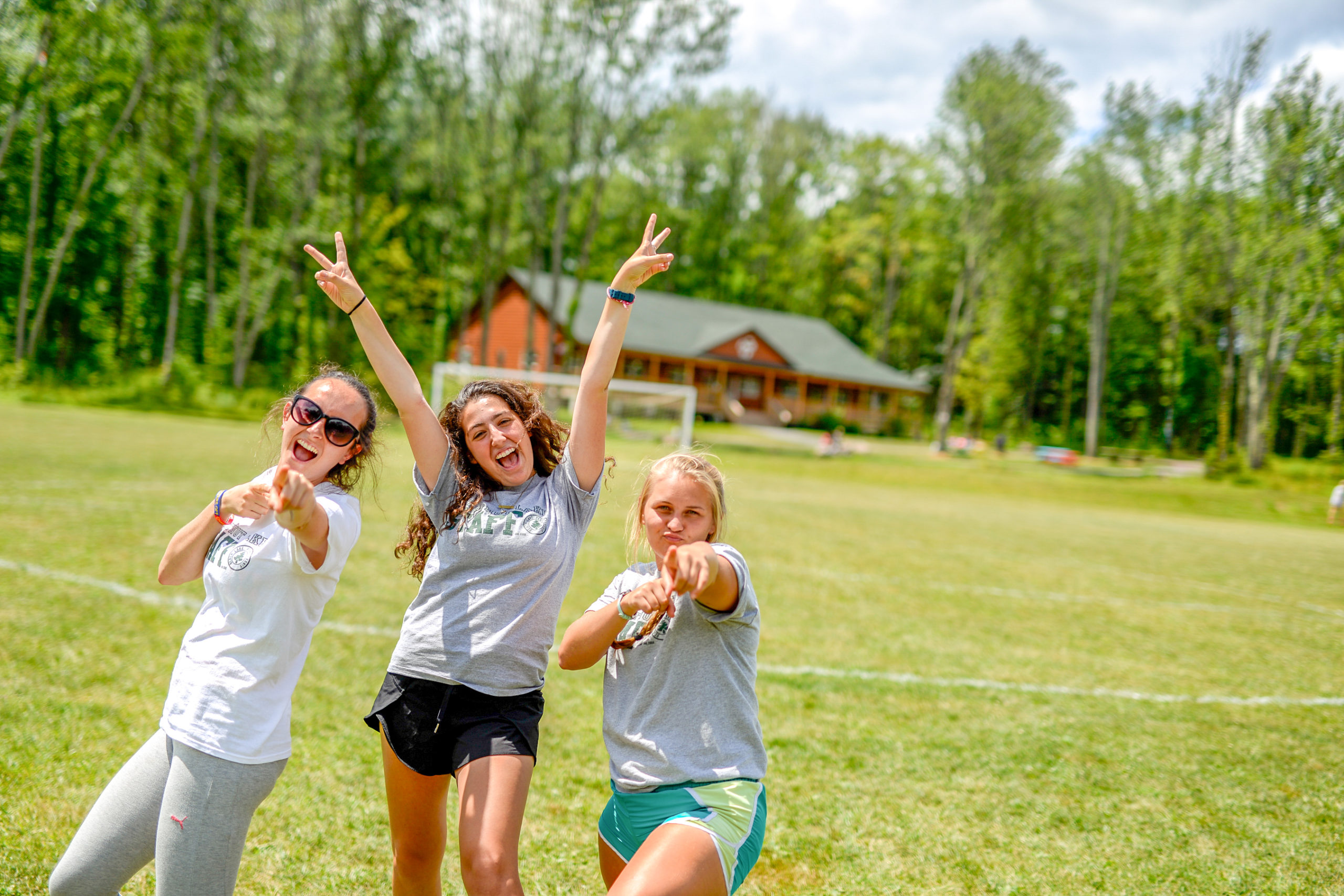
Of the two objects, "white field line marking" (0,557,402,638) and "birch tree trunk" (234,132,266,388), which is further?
"birch tree trunk" (234,132,266,388)

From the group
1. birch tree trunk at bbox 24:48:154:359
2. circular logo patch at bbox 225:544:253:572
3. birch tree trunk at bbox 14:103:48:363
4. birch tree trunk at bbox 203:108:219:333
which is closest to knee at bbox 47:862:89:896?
circular logo patch at bbox 225:544:253:572

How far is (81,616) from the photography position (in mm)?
6031

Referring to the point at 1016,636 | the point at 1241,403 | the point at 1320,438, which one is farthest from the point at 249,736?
the point at 1320,438

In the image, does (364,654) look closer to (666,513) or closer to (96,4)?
(666,513)

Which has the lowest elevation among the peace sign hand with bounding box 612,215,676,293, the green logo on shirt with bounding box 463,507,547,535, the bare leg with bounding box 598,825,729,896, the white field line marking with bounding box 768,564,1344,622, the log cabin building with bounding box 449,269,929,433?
the white field line marking with bounding box 768,564,1344,622

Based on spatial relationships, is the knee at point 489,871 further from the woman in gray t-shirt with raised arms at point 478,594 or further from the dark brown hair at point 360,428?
the dark brown hair at point 360,428

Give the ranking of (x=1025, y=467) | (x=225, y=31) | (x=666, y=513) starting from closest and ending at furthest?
(x=666, y=513) → (x=225, y=31) → (x=1025, y=467)

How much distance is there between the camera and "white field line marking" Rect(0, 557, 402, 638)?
646 centimetres

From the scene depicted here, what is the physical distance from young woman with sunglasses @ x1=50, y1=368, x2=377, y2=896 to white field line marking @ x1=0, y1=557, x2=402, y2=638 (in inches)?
159

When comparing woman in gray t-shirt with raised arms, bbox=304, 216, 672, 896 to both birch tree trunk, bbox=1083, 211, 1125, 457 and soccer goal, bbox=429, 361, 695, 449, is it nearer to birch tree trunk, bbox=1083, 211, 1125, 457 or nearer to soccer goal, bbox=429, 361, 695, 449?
soccer goal, bbox=429, 361, 695, 449

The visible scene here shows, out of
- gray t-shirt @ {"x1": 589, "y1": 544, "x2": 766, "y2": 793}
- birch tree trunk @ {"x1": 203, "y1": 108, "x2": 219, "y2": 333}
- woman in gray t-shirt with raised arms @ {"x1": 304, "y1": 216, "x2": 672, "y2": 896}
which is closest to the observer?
gray t-shirt @ {"x1": 589, "y1": 544, "x2": 766, "y2": 793}

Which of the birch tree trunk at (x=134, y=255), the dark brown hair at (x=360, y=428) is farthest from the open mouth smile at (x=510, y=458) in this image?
the birch tree trunk at (x=134, y=255)

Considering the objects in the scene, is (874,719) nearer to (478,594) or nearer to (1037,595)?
(478,594)

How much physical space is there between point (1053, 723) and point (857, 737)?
1523 mm
